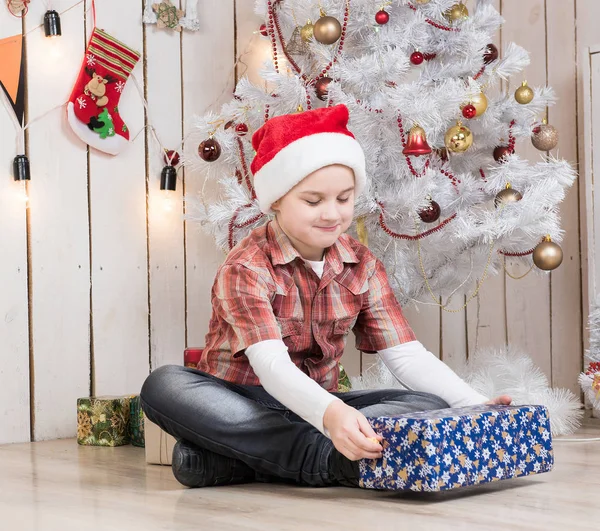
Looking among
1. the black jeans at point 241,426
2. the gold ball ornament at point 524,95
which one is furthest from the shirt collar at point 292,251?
the gold ball ornament at point 524,95

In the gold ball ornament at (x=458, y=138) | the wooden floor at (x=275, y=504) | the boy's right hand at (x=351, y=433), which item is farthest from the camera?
the gold ball ornament at (x=458, y=138)

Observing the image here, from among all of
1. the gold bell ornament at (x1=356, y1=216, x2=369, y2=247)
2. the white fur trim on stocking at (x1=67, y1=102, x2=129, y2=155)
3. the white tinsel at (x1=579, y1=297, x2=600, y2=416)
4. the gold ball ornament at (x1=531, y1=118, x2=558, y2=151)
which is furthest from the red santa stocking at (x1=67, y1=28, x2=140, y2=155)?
the white tinsel at (x1=579, y1=297, x2=600, y2=416)

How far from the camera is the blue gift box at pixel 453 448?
3.92 ft

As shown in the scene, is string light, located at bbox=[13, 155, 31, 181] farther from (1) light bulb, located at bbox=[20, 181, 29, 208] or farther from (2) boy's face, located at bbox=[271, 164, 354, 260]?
(2) boy's face, located at bbox=[271, 164, 354, 260]

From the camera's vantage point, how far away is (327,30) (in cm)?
190

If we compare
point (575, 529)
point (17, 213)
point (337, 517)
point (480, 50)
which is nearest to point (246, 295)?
point (337, 517)

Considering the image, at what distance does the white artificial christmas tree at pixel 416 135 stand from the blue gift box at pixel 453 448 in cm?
67

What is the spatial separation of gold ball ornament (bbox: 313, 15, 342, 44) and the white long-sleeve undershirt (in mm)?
607

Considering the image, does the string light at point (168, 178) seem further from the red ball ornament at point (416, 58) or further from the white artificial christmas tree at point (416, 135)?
the red ball ornament at point (416, 58)

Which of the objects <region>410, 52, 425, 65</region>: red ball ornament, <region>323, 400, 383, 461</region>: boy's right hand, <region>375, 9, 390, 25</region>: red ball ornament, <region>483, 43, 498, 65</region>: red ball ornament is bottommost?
<region>323, 400, 383, 461</region>: boy's right hand

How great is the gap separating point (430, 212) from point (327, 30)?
17.6 inches

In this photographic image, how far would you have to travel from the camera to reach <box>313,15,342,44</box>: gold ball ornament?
6.25ft

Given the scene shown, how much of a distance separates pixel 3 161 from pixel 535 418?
129 cm

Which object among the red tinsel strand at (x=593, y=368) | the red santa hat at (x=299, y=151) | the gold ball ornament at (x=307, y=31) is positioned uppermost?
the gold ball ornament at (x=307, y=31)
